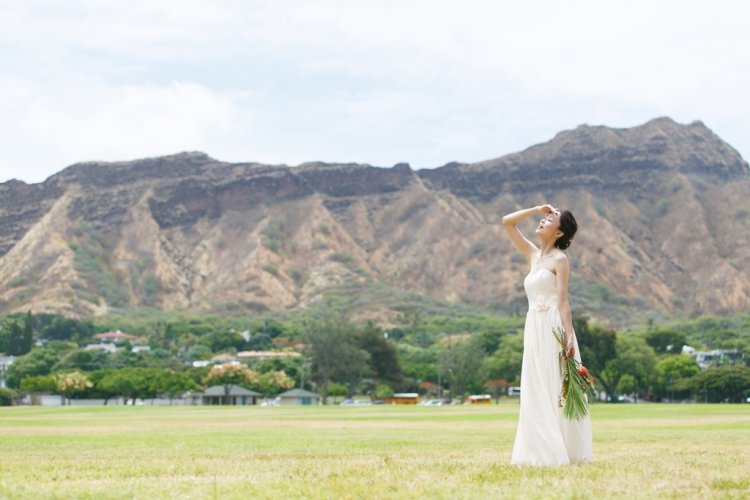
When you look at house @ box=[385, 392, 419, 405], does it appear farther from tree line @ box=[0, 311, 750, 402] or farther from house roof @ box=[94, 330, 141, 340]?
house roof @ box=[94, 330, 141, 340]

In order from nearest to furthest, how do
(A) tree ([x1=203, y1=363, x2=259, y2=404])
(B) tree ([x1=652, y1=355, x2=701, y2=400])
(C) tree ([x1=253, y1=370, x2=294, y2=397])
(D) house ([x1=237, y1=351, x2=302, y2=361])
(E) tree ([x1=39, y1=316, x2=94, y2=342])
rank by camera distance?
(B) tree ([x1=652, y1=355, x2=701, y2=400]), (A) tree ([x1=203, y1=363, x2=259, y2=404]), (C) tree ([x1=253, y1=370, x2=294, y2=397]), (D) house ([x1=237, y1=351, x2=302, y2=361]), (E) tree ([x1=39, y1=316, x2=94, y2=342])

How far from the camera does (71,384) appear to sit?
353ft

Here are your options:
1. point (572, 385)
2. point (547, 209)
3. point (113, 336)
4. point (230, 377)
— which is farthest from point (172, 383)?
point (572, 385)

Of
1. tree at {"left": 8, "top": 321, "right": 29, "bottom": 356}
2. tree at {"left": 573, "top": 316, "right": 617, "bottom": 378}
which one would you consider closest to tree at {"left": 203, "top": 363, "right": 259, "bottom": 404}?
tree at {"left": 573, "top": 316, "right": 617, "bottom": 378}

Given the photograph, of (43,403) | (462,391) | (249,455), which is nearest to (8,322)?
(43,403)

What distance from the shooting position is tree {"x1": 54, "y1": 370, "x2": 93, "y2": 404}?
352ft

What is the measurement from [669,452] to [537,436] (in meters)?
4.81

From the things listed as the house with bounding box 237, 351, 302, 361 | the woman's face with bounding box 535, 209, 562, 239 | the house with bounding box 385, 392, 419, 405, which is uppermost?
the house with bounding box 237, 351, 302, 361

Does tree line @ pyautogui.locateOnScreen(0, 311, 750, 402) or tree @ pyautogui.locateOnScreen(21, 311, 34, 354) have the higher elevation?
tree @ pyautogui.locateOnScreen(21, 311, 34, 354)

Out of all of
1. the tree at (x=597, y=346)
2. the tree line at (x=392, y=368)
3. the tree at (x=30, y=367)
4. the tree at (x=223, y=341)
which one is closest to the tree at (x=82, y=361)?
the tree line at (x=392, y=368)

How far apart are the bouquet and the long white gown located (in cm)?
6

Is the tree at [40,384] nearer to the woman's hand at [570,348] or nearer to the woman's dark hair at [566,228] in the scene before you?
the woman's dark hair at [566,228]

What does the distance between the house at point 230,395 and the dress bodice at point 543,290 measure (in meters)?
104

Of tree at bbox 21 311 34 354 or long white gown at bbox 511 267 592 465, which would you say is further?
tree at bbox 21 311 34 354
